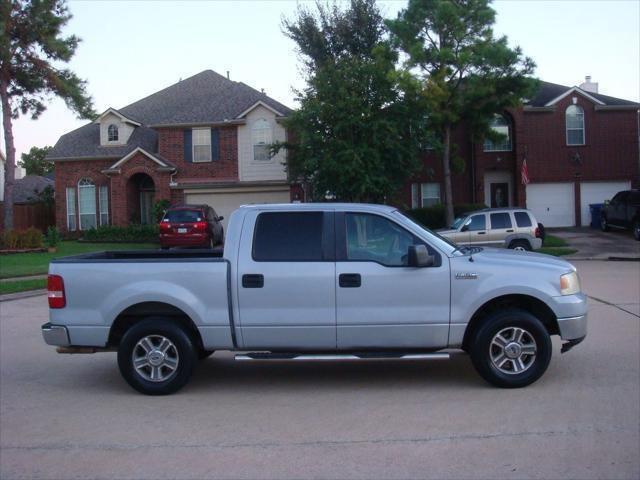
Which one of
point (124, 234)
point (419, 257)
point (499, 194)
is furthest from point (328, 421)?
point (499, 194)

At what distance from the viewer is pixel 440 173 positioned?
35.9 m

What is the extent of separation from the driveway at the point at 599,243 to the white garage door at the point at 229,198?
1269 cm

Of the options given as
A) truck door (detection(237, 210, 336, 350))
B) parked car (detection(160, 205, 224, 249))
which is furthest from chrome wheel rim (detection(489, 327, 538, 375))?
parked car (detection(160, 205, 224, 249))

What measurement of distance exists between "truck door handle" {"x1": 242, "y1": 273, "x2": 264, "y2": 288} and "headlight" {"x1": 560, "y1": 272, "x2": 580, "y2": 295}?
3.05 meters

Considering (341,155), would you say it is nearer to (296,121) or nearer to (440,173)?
(296,121)

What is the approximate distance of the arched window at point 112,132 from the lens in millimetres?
36312

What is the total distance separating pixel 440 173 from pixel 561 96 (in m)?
6.64

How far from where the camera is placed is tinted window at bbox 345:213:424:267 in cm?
745

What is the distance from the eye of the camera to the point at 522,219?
22.8 meters

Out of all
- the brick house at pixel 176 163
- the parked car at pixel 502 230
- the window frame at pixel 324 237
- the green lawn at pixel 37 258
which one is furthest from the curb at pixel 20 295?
the brick house at pixel 176 163

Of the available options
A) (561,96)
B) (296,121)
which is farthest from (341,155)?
(561,96)

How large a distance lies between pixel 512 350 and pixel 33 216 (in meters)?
37.5

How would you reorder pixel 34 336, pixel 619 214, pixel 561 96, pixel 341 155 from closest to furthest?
pixel 34 336 → pixel 341 155 → pixel 619 214 → pixel 561 96

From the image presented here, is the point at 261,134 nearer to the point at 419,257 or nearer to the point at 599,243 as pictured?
the point at 599,243
